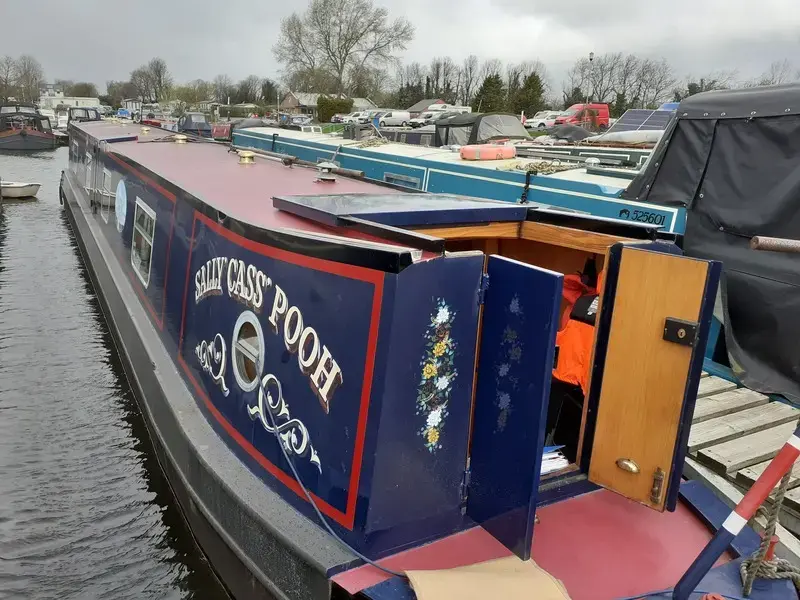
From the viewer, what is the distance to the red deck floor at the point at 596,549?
2.42m

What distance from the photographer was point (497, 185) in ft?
24.7

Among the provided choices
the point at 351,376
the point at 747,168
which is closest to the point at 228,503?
the point at 351,376

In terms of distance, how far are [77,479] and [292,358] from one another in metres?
2.91

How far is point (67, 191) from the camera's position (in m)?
12.4

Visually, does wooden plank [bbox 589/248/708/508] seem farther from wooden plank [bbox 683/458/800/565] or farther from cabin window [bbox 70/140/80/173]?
cabin window [bbox 70/140/80/173]

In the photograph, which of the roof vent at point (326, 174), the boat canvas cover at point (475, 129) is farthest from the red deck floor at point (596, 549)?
the boat canvas cover at point (475, 129)

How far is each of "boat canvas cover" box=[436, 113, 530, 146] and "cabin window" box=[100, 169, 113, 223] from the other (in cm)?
660

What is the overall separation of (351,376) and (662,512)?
1.60 metres

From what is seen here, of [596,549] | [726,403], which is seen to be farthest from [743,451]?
[596,549]

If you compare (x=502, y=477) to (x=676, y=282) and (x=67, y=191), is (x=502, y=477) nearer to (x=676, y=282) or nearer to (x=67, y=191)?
(x=676, y=282)

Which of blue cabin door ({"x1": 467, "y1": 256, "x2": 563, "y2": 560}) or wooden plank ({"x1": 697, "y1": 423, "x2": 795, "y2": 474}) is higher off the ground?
blue cabin door ({"x1": 467, "y1": 256, "x2": 563, "y2": 560})

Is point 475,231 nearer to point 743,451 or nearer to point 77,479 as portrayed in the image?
point 743,451

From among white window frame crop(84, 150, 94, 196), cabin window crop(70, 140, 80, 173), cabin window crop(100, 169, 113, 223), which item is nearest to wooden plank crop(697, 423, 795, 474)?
cabin window crop(100, 169, 113, 223)

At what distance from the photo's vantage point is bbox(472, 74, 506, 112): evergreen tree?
5463 centimetres
